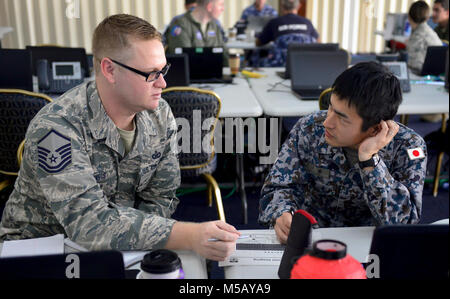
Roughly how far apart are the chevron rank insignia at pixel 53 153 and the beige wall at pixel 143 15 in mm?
5497

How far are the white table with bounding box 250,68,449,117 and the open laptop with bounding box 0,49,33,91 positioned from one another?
144 cm

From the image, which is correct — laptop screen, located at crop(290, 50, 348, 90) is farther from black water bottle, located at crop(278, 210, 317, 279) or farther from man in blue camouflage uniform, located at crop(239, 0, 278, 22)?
man in blue camouflage uniform, located at crop(239, 0, 278, 22)

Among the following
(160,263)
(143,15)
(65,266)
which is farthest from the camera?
(143,15)

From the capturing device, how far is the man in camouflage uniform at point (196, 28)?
452 cm

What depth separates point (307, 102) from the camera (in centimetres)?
295

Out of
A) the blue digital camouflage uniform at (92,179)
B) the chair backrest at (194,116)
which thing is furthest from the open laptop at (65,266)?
the chair backrest at (194,116)

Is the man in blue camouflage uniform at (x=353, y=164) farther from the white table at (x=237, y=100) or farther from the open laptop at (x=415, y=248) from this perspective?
the white table at (x=237, y=100)

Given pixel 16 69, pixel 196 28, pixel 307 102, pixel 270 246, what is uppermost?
pixel 196 28

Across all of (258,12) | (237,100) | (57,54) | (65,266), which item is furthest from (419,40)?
(65,266)

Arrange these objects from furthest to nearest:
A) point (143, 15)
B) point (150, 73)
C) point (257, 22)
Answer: point (143, 15) < point (257, 22) < point (150, 73)

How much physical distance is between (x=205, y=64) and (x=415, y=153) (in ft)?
7.44

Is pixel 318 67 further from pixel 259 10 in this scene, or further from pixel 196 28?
pixel 259 10

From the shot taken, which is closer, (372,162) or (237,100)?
(372,162)
